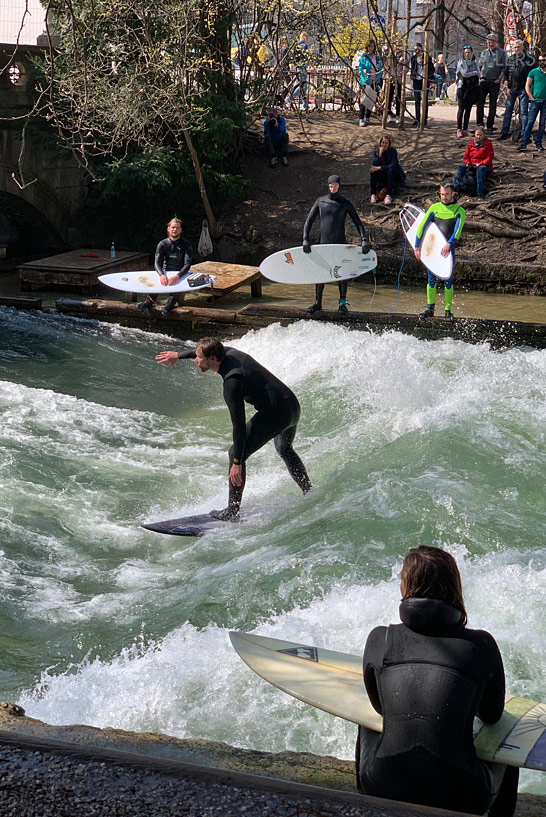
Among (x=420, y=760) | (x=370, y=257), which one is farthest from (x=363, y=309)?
(x=420, y=760)

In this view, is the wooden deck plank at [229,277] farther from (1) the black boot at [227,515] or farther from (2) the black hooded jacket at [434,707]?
(2) the black hooded jacket at [434,707]

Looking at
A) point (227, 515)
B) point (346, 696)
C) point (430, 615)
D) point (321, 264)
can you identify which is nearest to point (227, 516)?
point (227, 515)

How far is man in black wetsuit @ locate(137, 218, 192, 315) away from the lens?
41.4 feet

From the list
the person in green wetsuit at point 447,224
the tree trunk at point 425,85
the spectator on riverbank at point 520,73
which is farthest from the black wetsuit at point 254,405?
the tree trunk at point 425,85

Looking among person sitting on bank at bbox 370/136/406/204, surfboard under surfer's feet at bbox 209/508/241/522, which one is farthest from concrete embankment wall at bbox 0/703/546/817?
person sitting on bank at bbox 370/136/406/204

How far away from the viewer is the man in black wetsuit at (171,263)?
12.6 m

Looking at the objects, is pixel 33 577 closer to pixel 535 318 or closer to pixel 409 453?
pixel 409 453

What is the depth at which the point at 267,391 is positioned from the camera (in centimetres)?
645

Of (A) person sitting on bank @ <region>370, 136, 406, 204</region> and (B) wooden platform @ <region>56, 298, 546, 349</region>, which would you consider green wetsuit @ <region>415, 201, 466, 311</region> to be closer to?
(B) wooden platform @ <region>56, 298, 546, 349</region>

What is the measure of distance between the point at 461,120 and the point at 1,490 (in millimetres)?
16053

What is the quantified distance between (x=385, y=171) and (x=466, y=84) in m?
3.53

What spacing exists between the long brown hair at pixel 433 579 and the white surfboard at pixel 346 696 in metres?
0.46

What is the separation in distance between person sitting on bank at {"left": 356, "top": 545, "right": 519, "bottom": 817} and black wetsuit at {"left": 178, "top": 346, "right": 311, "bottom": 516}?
346 centimetres

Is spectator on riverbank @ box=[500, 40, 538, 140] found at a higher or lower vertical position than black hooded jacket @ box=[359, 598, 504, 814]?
higher
